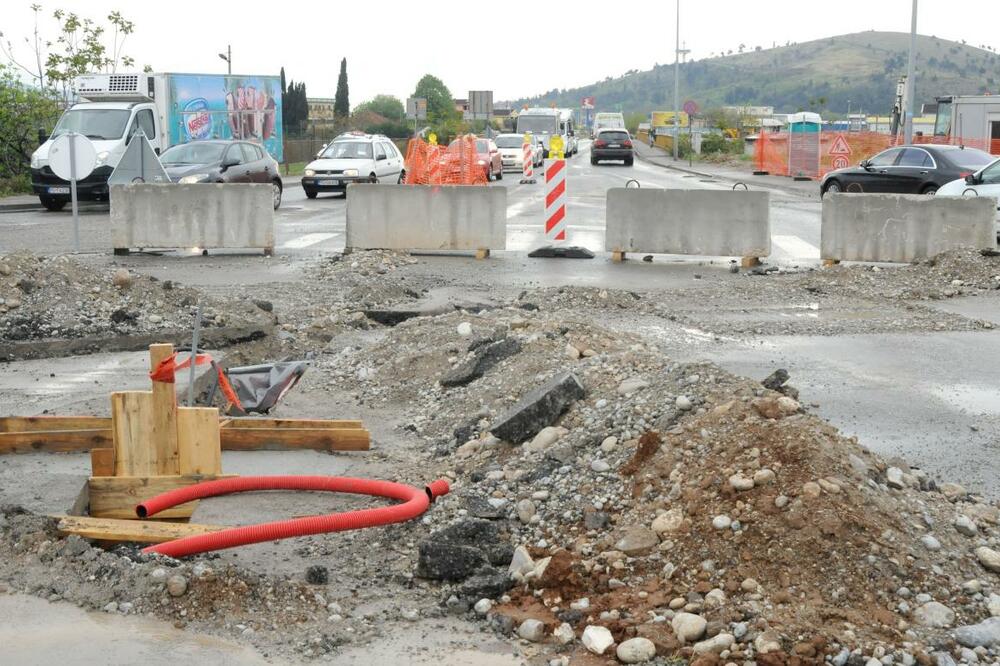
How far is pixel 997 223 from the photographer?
18875 mm

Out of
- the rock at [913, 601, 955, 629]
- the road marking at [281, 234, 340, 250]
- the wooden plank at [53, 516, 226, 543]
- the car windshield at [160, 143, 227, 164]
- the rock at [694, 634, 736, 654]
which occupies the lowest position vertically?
the rock at [694, 634, 736, 654]

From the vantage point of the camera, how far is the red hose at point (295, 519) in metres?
5.41

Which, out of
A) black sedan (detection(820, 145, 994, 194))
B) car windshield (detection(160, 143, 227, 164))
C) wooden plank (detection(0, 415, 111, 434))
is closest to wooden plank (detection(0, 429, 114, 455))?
wooden plank (detection(0, 415, 111, 434))

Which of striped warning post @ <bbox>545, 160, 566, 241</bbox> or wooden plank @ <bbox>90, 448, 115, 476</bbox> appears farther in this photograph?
striped warning post @ <bbox>545, 160, 566, 241</bbox>

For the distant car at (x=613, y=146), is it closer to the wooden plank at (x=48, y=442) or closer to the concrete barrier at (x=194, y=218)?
the concrete barrier at (x=194, y=218)

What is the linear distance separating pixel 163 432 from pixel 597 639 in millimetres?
2800

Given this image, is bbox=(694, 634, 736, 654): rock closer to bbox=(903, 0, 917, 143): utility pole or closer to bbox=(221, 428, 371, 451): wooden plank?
bbox=(221, 428, 371, 451): wooden plank

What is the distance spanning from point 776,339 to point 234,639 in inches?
302

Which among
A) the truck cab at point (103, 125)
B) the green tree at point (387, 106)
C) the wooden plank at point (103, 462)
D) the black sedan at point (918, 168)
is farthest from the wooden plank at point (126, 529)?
the green tree at point (387, 106)

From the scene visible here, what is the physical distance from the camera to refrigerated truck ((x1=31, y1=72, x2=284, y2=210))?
2772 cm

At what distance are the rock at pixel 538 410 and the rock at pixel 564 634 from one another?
2.22 metres

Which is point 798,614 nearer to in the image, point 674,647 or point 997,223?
point 674,647

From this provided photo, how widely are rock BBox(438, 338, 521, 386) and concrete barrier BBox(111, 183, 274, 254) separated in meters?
10.3

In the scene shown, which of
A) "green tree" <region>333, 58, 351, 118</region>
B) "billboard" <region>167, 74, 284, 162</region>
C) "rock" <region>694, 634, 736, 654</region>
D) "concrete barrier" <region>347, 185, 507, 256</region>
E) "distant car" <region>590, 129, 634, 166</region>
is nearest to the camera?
"rock" <region>694, 634, 736, 654</region>
